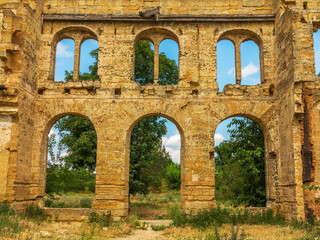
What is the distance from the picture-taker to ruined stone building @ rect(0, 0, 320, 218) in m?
9.62

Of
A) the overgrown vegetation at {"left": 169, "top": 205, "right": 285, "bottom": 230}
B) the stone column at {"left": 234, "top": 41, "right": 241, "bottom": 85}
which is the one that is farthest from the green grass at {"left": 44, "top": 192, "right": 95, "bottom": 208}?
the stone column at {"left": 234, "top": 41, "right": 241, "bottom": 85}

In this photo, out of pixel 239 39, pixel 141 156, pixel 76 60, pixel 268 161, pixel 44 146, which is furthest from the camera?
pixel 141 156

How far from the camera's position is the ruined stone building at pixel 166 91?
9.62 m

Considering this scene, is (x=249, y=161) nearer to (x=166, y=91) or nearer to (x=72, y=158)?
(x=166, y=91)

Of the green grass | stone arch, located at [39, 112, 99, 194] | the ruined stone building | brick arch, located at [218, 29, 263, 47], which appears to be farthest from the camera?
the green grass

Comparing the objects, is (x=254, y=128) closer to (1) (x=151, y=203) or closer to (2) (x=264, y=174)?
(2) (x=264, y=174)

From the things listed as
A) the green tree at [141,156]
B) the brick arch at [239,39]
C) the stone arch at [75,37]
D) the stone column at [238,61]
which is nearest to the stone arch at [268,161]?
the stone column at [238,61]

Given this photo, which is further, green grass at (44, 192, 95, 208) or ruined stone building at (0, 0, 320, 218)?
green grass at (44, 192, 95, 208)

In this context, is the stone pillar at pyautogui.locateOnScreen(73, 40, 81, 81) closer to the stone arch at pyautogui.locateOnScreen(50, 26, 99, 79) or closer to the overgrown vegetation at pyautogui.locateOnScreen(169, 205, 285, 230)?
the stone arch at pyautogui.locateOnScreen(50, 26, 99, 79)

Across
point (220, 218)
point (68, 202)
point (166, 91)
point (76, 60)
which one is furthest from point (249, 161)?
point (68, 202)

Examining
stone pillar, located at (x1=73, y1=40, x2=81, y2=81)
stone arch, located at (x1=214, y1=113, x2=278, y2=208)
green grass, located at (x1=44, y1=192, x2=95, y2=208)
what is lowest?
green grass, located at (x1=44, y1=192, x2=95, y2=208)

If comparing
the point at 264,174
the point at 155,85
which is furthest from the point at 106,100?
the point at 264,174

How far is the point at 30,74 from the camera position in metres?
10.6

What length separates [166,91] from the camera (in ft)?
36.1
